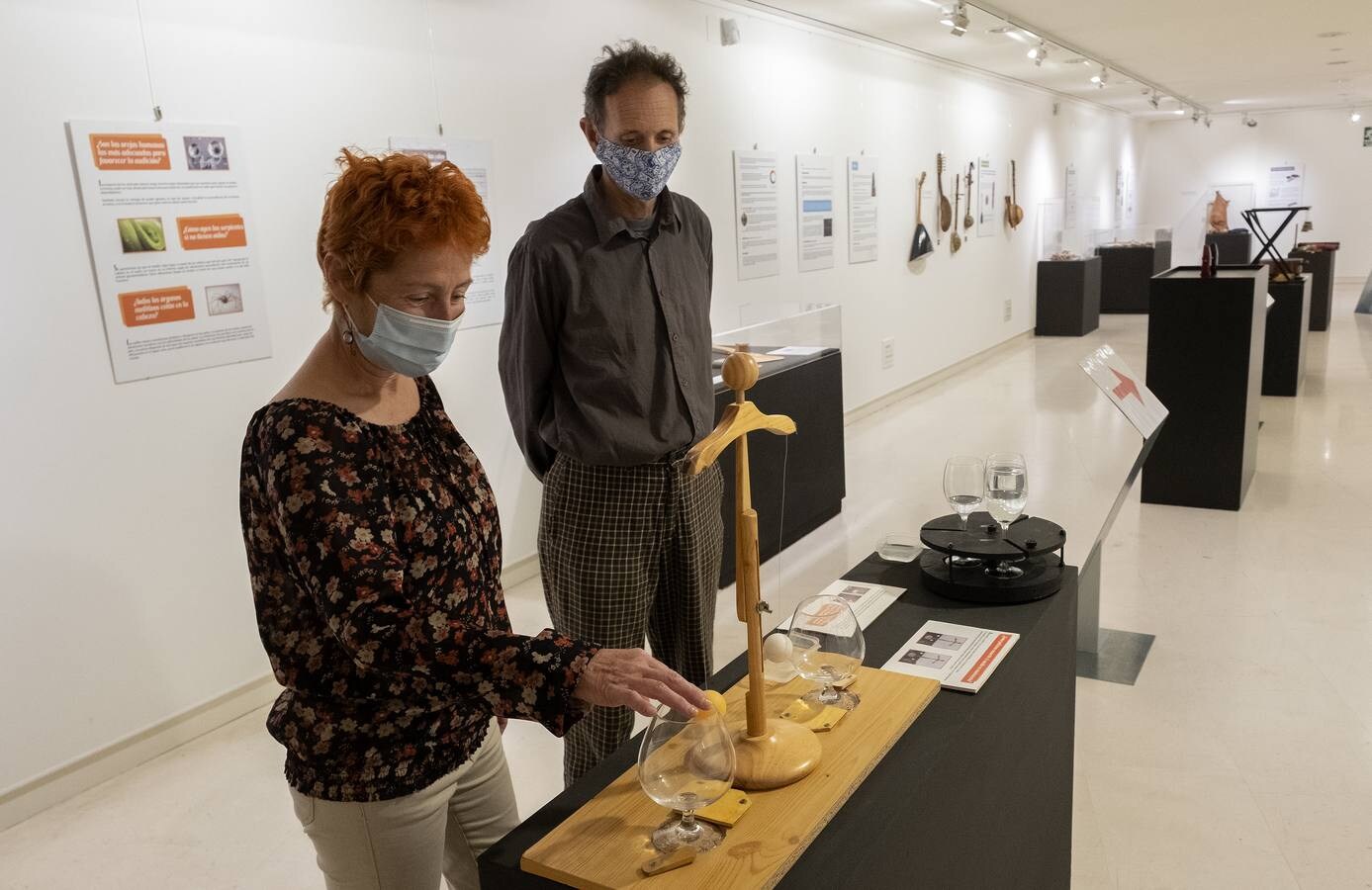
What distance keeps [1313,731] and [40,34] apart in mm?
4143

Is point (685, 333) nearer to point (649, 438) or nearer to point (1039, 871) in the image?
point (649, 438)

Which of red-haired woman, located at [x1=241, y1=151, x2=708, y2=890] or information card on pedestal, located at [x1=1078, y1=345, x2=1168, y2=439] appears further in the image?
information card on pedestal, located at [x1=1078, y1=345, x2=1168, y2=439]

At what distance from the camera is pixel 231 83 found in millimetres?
3359

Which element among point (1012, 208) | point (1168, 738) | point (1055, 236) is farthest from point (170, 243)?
point (1055, 236)

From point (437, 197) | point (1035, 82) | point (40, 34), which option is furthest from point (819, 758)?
point (1035, 82)

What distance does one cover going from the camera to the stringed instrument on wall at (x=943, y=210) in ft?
30.4

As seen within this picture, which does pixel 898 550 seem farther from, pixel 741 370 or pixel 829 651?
pixel 741 370

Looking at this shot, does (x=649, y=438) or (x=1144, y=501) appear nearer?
(x=649, y=438)

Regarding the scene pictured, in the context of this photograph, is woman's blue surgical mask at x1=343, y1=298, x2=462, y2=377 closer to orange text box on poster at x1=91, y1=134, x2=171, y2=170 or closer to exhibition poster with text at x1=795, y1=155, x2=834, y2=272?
orange text box on poster at x1=91, y1=134, x2=171, y2=170

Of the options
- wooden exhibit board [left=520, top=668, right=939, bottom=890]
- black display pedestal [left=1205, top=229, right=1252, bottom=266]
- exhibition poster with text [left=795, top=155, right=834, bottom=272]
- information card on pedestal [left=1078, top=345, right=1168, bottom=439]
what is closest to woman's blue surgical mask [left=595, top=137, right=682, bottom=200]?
wooden exhibit board [left=520, top=668, right=939, bottom=890]

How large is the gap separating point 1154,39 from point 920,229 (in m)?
2.64

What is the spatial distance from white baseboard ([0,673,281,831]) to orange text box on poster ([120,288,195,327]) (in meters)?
1.25

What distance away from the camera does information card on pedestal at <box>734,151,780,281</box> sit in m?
6.21

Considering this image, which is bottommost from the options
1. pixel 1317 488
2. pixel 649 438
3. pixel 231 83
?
pixel 1317 488
